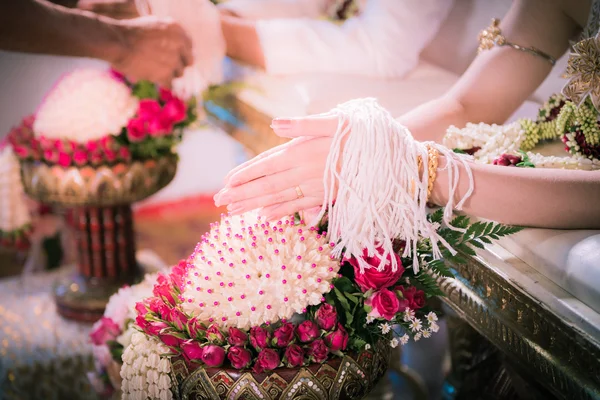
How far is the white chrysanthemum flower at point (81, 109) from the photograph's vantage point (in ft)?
4.94

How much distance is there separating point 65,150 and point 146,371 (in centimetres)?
96

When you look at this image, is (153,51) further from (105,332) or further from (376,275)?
(376,275)

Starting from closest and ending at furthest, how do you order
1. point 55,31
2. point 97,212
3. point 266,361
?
point 266,361
point 55,31
point 97,212

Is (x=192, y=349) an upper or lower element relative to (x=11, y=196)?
upper

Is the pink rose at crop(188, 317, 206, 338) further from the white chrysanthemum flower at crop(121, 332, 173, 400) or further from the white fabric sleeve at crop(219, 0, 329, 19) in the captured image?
the white fabric sleeve at crop(219, 0, 329, 19)

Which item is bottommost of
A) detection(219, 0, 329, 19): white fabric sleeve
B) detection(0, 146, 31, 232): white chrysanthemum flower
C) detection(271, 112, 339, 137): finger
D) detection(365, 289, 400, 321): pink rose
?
detection(0, 146, 31, 232): white chrysanthemum flower

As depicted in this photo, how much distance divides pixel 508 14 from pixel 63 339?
Result: 140cm

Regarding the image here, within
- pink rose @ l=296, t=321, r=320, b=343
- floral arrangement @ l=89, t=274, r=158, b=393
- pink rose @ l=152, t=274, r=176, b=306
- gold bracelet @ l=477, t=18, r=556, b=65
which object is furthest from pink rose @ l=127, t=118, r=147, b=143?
pink rose @ l=296, t=321, r=320, b=343

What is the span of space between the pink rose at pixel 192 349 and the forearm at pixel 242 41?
98 cm

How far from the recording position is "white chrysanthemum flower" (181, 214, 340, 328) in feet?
2.24

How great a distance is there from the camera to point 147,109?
1.55 meters

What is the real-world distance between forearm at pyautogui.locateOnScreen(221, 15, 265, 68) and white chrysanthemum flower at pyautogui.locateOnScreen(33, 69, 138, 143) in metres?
0.35

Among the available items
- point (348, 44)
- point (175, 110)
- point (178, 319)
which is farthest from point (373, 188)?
point (175, 110)

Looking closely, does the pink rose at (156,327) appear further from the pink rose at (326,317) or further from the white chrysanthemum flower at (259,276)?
the pink rose at (326,317)
